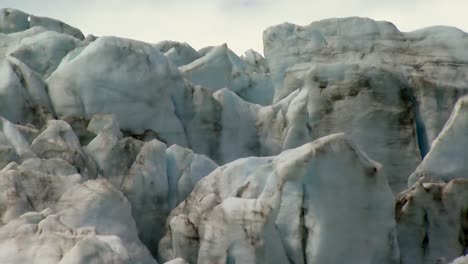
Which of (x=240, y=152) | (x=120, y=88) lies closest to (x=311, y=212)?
(x=240, y=152)

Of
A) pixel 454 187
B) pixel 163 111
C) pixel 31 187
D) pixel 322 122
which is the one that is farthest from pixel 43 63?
pixel 454 187

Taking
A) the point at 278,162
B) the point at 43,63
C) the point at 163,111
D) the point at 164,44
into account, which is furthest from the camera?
the point at 164,44

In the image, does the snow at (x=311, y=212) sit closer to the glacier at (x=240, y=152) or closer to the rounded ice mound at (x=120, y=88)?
the glacier at (x=240, y=152)

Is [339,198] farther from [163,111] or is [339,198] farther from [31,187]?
[163,111]

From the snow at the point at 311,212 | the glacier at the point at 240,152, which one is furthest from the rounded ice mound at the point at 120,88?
the snow at the point at 311,212

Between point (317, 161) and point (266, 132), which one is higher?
point (317, 161)
